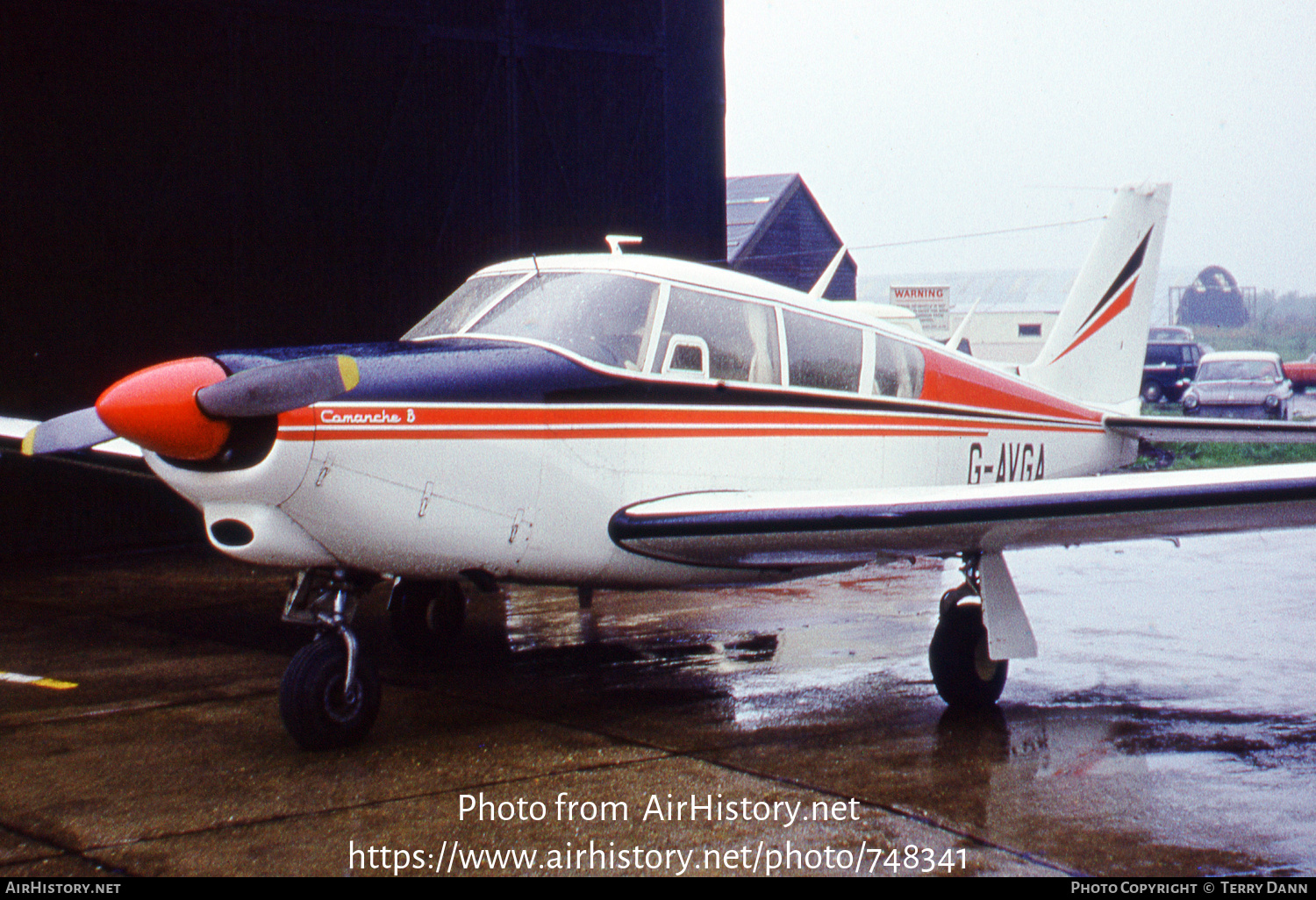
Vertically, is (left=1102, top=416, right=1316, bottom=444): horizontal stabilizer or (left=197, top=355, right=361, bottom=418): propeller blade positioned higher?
(left=197, top=355, right=361, bottom=418): propeller blade

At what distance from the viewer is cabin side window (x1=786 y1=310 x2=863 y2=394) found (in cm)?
670

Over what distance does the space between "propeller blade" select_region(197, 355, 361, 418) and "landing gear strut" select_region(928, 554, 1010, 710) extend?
3230 millimetres

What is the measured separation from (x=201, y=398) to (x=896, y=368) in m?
4.12

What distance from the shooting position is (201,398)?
4668 millimetres

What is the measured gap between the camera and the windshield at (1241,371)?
26.8 m

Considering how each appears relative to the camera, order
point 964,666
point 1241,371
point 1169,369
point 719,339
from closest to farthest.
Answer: point 964,666, point 719,339, point 1241,371, point 1169,369

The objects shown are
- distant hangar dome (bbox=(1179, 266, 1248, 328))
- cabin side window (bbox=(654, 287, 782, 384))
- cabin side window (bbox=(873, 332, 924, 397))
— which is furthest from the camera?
distant hangar dome (bbox=(1179, 266, 1248, 328))

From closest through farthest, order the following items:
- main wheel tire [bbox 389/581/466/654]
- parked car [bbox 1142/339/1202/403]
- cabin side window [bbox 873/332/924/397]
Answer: cabin side window [bbox 873/332/924/397]
main wheel tire [bbox 389/581/466/654]
parked car [bbox 1142/339/1202/403]

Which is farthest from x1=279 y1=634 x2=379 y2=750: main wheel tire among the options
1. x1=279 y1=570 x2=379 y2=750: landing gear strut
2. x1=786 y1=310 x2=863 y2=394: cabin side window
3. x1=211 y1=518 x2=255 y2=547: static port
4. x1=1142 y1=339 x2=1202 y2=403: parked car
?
x1=1142 y1=339 x2=1202 y2=403: parked car

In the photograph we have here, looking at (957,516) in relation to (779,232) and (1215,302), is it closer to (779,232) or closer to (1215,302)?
(779,232)

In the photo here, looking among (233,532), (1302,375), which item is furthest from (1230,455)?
(1302,375)

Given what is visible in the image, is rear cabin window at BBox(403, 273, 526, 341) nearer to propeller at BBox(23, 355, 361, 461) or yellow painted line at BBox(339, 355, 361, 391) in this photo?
yellow painted line at BBox(339, 355, 361, 391)

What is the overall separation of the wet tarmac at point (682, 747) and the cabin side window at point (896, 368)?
1.60 metres

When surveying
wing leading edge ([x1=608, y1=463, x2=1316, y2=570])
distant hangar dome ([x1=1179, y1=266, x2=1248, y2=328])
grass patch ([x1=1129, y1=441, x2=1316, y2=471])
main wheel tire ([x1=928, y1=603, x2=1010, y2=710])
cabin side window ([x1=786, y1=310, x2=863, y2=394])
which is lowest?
distant hangar dome ([x1=1179, y1=266, x2=1248, y2=328])
